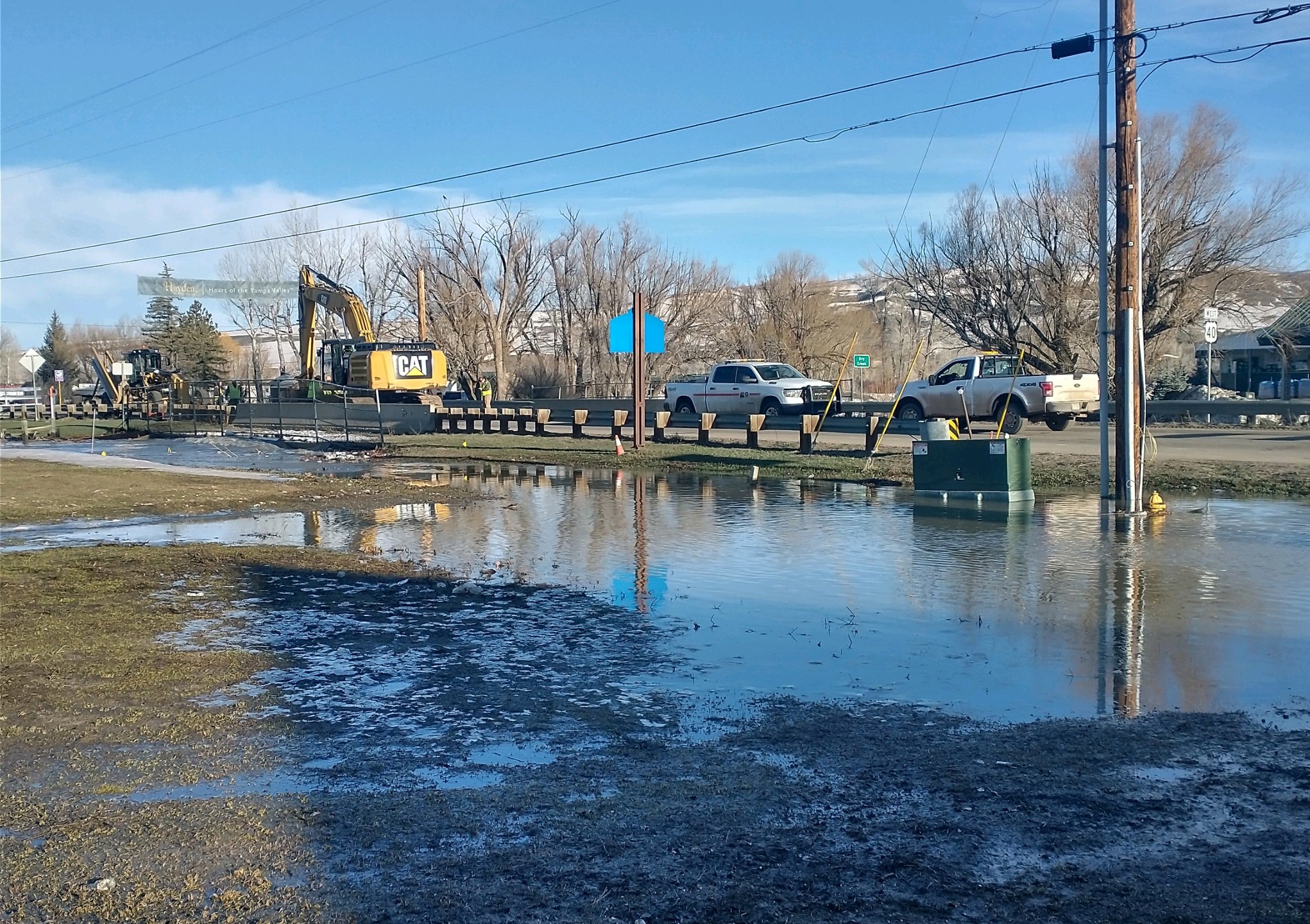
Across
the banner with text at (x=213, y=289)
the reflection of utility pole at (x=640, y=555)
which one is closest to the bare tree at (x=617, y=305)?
the banner with text at (x=213, y=289)

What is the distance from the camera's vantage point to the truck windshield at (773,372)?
33.9 m

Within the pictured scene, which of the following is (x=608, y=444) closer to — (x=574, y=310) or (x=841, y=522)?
(x=841, y=522)

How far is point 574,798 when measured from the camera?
5.11 m

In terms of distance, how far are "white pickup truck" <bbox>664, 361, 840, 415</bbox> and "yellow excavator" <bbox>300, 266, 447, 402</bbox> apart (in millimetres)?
11144

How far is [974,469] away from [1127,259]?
360 centimetres

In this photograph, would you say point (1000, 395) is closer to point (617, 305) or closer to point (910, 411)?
point (910, 411)

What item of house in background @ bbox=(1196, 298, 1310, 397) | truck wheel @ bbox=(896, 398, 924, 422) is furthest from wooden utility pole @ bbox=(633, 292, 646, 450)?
house in background @ bbox=(1196, 298, 1310, 397)

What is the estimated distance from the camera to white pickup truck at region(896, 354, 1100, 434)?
93.4 ft

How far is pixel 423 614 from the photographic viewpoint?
928cm

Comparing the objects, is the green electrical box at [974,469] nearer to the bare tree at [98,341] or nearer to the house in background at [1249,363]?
the house in background at [1249,363]

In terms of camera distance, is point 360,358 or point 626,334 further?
point 360,358

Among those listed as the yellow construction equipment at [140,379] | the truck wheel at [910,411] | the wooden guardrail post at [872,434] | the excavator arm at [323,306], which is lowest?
the wooden guardrail post at [872,434]

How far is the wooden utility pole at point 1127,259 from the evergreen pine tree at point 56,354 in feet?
348

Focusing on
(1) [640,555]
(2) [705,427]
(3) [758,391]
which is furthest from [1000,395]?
(1) [640,555]
